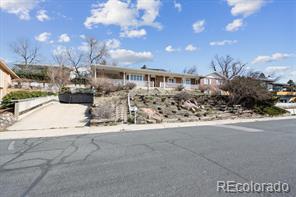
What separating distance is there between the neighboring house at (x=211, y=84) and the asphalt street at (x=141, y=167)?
20.6 m

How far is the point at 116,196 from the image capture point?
11.1 ft

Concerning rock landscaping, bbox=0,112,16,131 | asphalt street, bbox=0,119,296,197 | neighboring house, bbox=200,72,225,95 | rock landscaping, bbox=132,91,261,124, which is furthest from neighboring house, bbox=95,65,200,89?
asphalt street, bbox=0,119,296,197

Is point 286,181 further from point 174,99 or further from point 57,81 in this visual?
point 57,81

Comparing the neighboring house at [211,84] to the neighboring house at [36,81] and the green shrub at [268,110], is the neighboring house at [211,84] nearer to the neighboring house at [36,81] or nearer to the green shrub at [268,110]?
the green shrub at [268,110]

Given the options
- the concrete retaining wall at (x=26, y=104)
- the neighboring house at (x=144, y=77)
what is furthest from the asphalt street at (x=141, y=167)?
the neighboring house at (x=144, y=77)

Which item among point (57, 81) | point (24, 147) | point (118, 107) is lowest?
point (24, 147)

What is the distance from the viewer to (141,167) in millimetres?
4832

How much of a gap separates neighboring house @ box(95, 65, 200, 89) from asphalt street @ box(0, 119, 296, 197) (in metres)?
19.4

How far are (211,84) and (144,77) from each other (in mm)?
11436

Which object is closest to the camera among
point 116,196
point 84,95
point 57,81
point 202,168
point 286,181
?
point 116,196

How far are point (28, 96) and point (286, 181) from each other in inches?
788

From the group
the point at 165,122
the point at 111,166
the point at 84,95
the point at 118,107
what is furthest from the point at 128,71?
the point at 111,166

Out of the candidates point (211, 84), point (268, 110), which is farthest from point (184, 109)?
point (211, 84)

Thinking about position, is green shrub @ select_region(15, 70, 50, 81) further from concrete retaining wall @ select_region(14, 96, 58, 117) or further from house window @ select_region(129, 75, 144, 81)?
house window @ select_region(129, 75, 144, 81)
